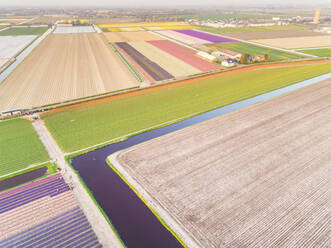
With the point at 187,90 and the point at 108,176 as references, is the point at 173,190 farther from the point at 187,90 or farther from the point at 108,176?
the point at 187,90

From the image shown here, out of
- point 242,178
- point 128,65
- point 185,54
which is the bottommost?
point 242,178

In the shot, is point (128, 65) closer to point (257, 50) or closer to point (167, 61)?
point (167, 61)

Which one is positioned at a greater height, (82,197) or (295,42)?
(295,42)

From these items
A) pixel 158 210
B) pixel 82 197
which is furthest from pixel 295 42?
pixel 82 197

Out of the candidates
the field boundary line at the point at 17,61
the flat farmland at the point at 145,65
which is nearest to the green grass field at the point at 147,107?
the flat farmland at the point at 145,65

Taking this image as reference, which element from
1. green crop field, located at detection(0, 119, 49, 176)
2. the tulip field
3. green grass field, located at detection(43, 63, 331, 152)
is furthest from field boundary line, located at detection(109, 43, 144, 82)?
the tulip field

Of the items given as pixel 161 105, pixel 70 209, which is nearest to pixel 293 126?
pixel 161 105
